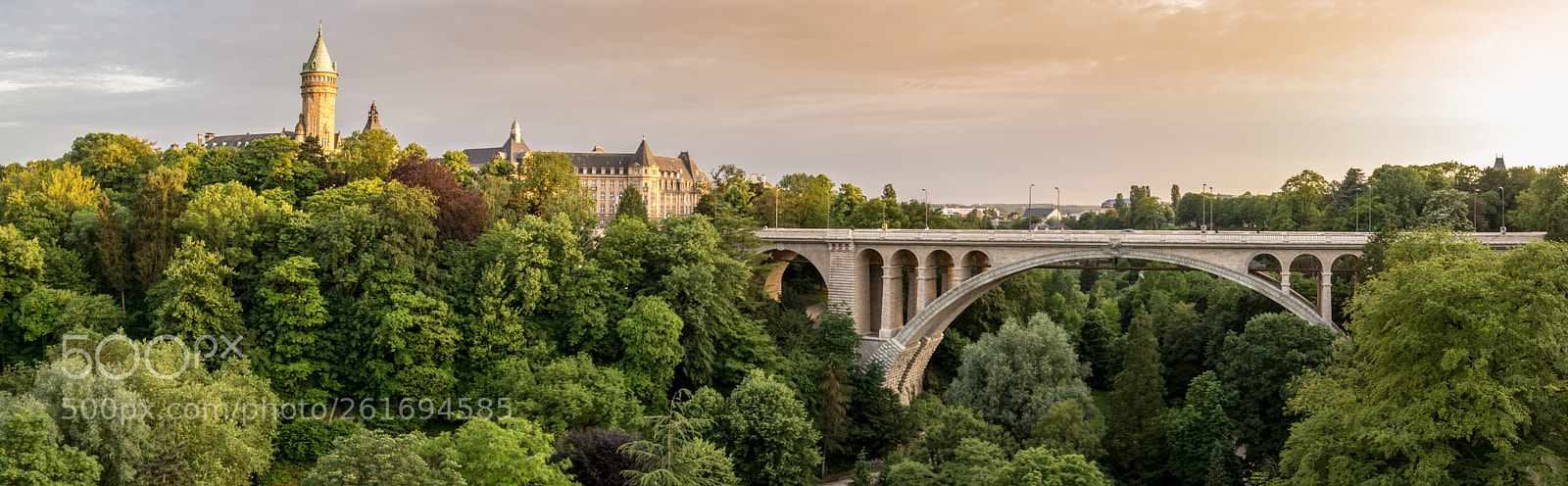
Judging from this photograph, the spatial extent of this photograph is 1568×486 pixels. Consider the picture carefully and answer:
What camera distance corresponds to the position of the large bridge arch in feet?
111

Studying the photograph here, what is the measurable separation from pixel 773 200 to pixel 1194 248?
91.1ft

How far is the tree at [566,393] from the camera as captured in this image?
1141 inches

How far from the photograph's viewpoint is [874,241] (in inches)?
1608

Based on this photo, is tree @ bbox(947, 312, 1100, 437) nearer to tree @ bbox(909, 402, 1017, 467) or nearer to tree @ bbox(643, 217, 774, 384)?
tree @ bbox(909, 402, 1017, 467)

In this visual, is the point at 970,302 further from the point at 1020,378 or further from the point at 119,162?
the point at 119,162

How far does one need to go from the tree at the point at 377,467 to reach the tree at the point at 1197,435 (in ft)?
71.8

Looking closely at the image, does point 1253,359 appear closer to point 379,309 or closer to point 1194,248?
point 1194,248

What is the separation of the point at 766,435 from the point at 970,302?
14544mm

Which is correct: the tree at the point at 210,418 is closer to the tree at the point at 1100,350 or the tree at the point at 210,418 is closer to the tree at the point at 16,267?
the tree at the point at 16,267

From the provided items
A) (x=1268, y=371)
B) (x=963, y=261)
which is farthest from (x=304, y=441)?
(x=1268, y=371)

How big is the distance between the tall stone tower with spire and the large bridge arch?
36887 mm

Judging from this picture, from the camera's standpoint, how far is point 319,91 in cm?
6097

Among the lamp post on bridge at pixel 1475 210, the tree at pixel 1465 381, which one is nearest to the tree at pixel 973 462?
the tree at pixel 1465 381

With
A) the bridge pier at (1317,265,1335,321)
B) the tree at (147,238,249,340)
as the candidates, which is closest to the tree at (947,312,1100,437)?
the bridge pier at (1317,265,1335,321)
